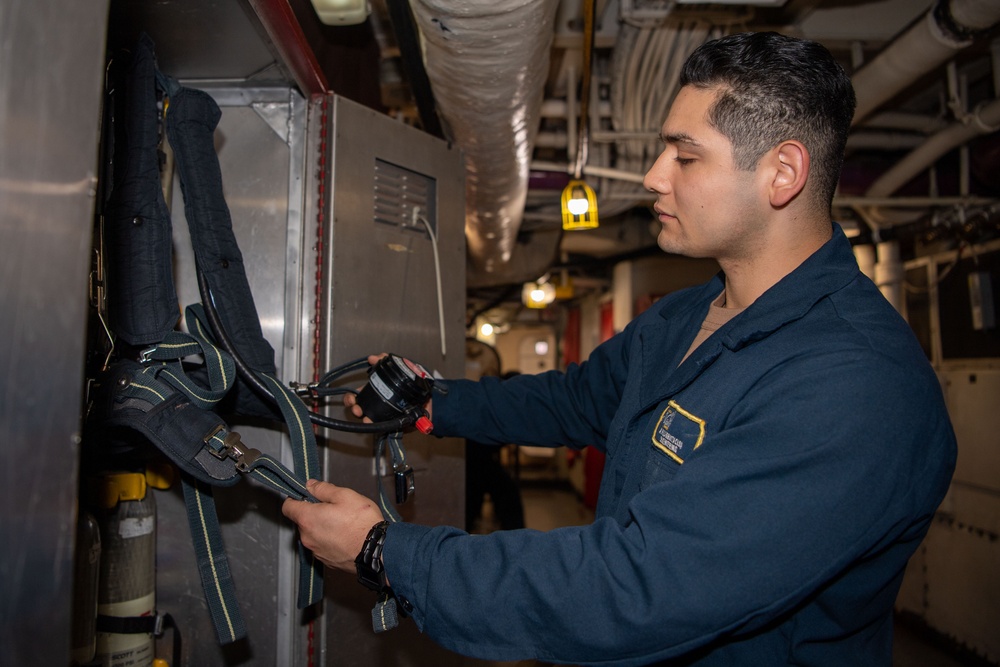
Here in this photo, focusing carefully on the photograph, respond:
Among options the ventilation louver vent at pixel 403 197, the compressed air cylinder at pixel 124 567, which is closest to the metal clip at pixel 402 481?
the compressed air cylinder at pixel 124 567

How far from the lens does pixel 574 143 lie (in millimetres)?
2754

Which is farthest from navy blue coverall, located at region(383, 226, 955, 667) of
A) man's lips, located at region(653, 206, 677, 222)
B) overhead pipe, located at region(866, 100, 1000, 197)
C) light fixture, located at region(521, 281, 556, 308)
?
light fixture, located at region(521, 281, 556, 308)

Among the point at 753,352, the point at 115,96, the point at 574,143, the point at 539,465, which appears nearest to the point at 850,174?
the point at 574,143

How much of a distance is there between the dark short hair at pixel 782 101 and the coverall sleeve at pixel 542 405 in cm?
61

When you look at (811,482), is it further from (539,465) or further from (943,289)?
(539,465)

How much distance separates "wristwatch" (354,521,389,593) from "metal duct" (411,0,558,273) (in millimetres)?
1101

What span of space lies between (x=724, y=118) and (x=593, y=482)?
18.1 feet

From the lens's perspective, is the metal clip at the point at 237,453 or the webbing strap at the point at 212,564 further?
the webbing strap at the point at 212,564

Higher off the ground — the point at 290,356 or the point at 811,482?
the point at 290,356

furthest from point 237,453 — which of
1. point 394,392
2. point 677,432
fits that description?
point 677,432

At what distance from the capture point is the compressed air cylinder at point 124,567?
4.22 feet

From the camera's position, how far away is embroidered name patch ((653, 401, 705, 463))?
101cm

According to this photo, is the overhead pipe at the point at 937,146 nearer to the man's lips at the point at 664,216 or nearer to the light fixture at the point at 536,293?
the man's lips at the point at 664,216

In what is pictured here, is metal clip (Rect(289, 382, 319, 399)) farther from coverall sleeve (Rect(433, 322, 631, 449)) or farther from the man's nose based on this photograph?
the man's nose
